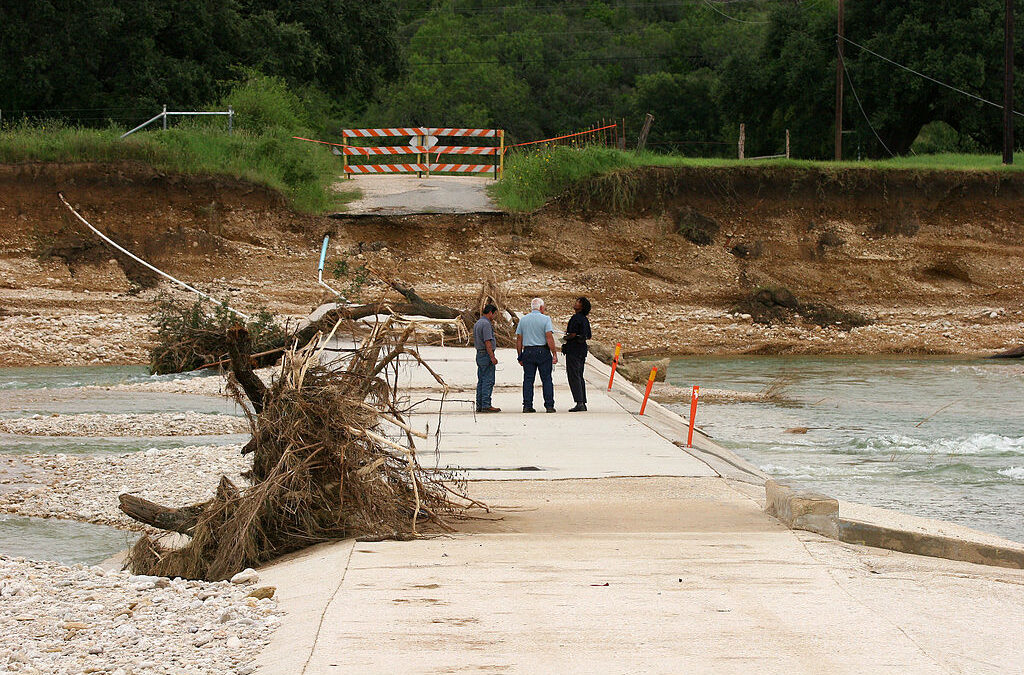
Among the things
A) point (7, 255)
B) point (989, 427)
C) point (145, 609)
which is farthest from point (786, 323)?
point (145, 609)

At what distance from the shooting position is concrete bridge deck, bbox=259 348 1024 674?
610cm

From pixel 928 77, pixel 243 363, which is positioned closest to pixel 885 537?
pixel 243 363

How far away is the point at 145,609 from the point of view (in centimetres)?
725

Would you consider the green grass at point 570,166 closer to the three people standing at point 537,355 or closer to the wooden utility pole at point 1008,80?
the wooden utility pole at point 1008,80

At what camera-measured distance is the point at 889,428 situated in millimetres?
19188

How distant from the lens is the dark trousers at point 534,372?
53.5 ft

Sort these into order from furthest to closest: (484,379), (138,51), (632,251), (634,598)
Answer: (138,51)
(632,251)
(484,379)
(634,598)

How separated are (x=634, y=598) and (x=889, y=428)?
43.3 feet

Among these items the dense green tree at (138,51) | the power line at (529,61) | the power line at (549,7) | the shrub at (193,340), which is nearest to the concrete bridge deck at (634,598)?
the shrub at (193,340)

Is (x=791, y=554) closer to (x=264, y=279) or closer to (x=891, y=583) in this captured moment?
(x=891, y=583)

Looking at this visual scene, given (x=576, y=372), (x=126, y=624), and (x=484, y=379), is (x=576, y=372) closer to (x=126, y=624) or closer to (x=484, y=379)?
(x=484, y=379)

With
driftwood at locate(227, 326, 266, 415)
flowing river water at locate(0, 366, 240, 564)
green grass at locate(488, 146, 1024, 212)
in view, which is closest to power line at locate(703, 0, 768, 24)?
green grass at locate(488, 146, 1024, 212)

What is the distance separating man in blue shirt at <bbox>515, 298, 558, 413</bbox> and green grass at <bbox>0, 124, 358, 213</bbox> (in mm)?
19614

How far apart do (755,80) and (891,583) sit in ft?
140
